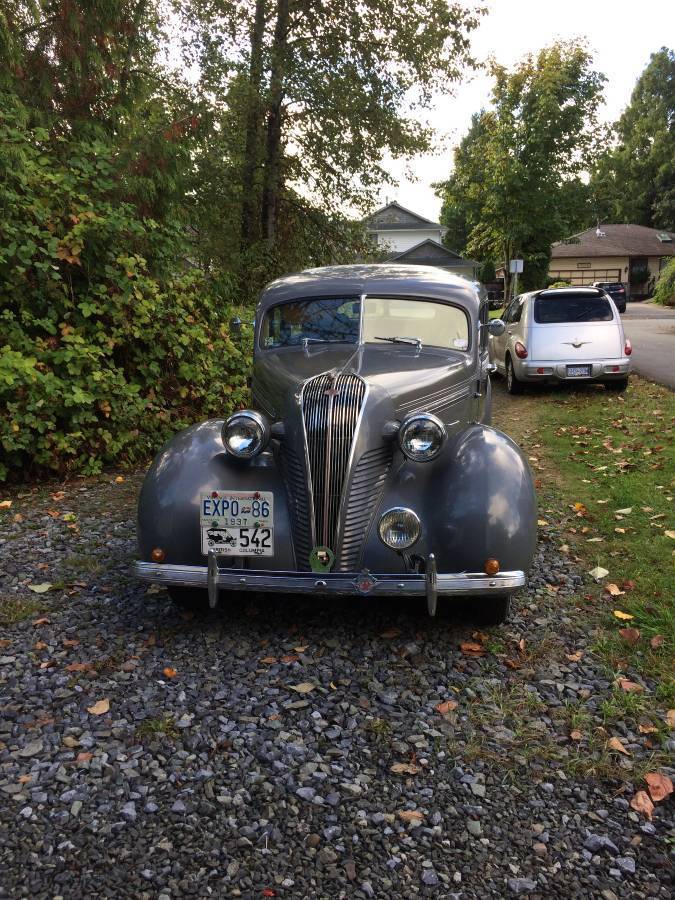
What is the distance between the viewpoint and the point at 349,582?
337 cm

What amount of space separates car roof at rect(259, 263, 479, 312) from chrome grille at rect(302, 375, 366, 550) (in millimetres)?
1522

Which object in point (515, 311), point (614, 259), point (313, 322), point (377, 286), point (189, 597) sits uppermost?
point (614, 259)

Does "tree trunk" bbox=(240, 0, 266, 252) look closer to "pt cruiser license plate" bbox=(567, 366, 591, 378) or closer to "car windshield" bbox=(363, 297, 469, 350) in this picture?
"pt cruiser license plate" bbox=(567, 366, 591, 378)

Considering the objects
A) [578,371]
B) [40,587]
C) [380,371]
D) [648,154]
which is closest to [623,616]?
[380,371]

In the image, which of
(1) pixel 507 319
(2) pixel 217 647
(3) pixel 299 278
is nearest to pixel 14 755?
(2) pixel 217 647

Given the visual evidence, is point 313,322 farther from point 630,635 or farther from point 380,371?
point 630,635

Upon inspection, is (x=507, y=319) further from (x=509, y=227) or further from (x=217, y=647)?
(x=509, y=227)

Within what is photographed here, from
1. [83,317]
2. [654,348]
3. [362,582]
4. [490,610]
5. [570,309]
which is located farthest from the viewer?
[654,348]

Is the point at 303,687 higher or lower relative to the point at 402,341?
lower

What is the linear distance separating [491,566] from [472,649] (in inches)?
18.6

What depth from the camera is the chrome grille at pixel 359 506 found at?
355 cm

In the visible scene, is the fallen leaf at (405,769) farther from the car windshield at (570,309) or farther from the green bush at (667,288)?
the green bush at (667,288)

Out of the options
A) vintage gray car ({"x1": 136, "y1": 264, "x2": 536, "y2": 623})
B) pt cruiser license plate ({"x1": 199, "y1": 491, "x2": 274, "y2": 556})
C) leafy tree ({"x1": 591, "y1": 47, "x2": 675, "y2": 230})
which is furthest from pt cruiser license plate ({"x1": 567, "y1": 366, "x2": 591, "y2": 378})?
leafy tree ({"x1": 591, "y1": 47, "x2": 675, "y2": 230})

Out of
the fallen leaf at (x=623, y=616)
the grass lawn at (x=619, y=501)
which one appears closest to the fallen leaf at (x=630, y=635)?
the grass lawn at (x=619, y=501)
